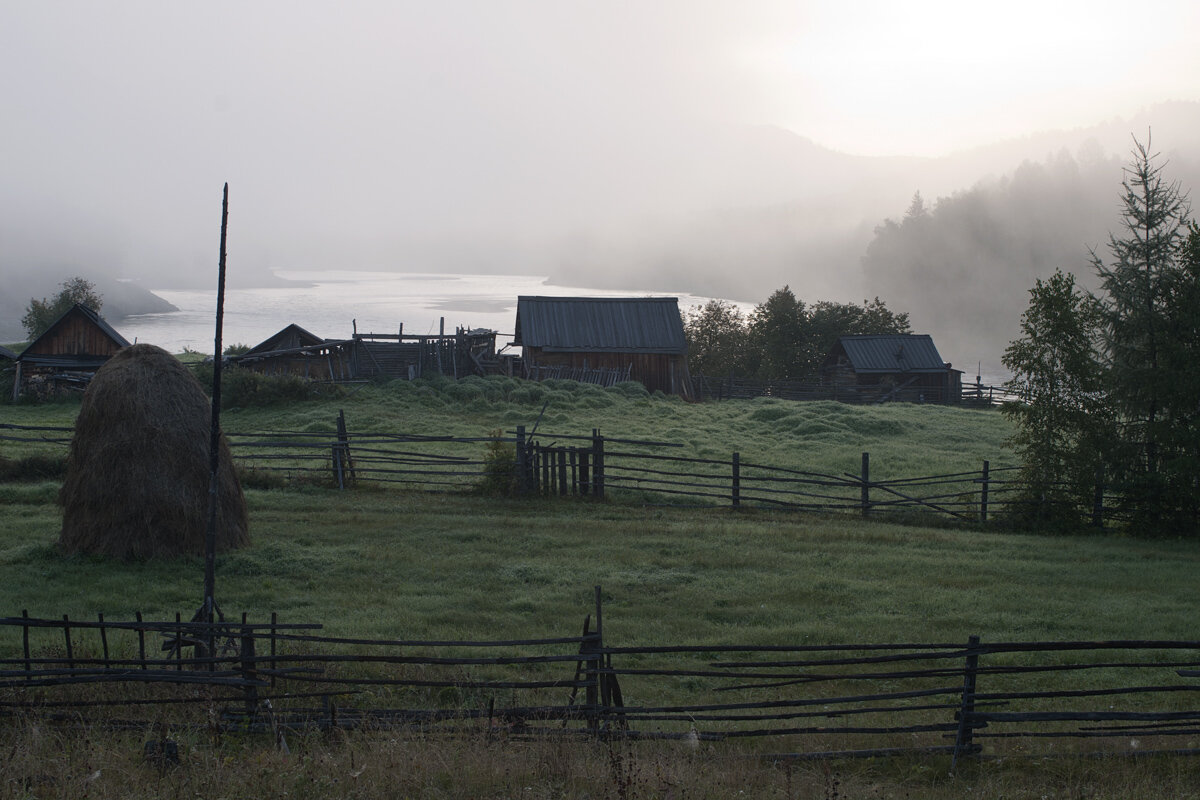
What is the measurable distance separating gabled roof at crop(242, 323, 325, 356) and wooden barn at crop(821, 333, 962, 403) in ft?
89.3

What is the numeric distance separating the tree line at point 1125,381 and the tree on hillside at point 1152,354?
21mm

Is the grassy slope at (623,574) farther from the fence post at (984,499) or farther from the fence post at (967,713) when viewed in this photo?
the fence post at (967,713)

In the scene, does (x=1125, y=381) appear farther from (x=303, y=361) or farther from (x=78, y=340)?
(x=78, y=340)

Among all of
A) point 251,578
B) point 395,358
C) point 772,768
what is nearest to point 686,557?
point 251,578

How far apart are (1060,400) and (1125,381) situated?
4.23ft

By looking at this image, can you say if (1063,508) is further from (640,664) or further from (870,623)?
(640,664)

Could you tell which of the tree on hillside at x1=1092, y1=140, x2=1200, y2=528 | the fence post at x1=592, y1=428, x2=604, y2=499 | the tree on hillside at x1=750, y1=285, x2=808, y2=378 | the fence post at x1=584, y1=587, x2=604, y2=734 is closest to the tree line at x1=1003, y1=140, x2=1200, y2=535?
the tree on hillside at x1=1092, y1=140, x2=1200, y2=528

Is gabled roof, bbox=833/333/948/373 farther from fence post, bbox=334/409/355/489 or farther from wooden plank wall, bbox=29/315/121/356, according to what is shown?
wooden plank wall, bbox=29/315/121/356

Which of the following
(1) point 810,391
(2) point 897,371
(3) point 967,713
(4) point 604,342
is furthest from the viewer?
(1) point 810,391

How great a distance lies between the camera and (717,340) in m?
59.0

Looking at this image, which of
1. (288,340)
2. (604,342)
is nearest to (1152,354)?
(604,342)

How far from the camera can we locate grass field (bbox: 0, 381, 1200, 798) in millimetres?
6539

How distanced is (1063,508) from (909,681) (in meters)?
11.1

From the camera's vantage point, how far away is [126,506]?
45.4 feet
